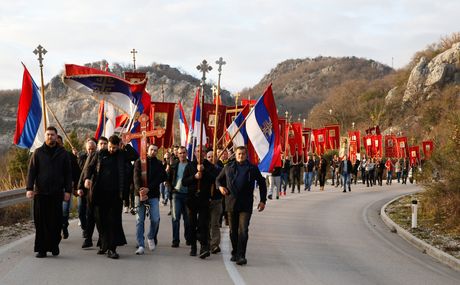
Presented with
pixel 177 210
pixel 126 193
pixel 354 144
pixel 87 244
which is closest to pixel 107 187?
pixel 126 193

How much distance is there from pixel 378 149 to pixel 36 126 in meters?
33.7

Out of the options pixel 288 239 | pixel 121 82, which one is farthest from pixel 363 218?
pixel 121 82

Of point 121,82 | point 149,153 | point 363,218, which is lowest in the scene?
point 363,218

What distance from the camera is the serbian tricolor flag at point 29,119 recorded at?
585 inches

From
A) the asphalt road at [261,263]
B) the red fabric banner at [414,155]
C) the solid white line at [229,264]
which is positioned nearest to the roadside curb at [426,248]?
the asphalt road at [261,263]

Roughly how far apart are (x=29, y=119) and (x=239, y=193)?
6961 millimetres

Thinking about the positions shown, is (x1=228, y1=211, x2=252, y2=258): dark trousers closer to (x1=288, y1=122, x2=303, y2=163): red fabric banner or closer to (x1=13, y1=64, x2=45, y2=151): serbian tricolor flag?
(x1=13, y1=64, x2=45, y2=151): serbian tricolor flag

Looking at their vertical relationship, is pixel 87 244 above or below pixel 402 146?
below

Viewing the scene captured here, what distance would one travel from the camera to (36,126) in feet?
49.3

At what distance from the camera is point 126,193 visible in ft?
34.8

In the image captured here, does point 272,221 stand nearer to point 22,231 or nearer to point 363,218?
point 363,218

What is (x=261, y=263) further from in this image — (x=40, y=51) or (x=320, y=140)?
(x=320, y=140)

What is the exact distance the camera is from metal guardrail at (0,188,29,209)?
14.1 m

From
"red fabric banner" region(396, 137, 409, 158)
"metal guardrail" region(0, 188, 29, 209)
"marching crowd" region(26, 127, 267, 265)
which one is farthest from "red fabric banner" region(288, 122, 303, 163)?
"marching crowd" region(26, 127, 267, 265)
